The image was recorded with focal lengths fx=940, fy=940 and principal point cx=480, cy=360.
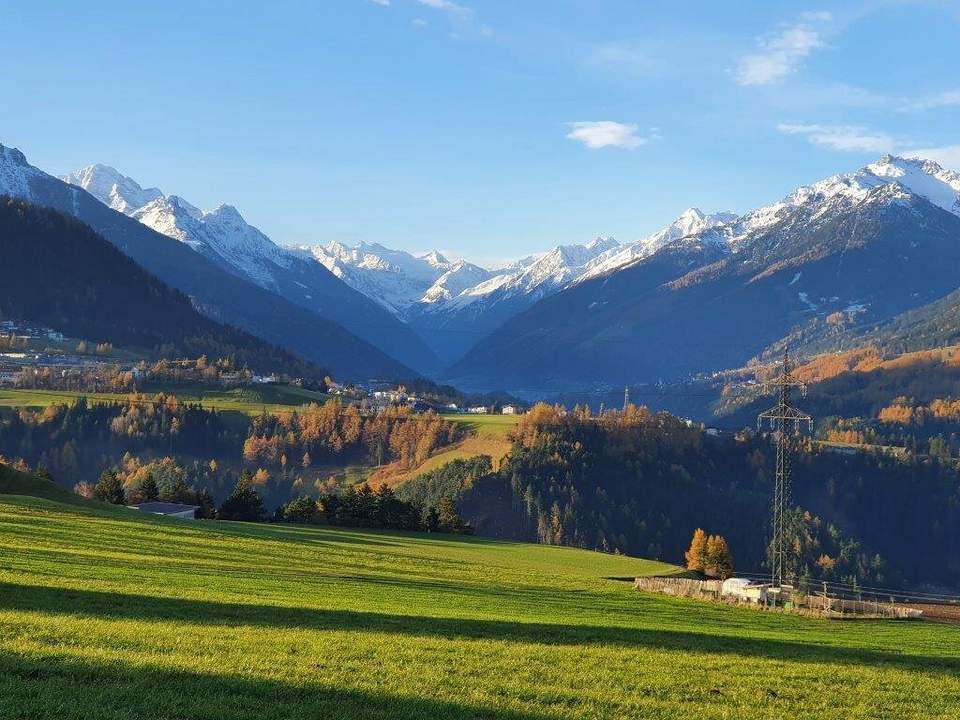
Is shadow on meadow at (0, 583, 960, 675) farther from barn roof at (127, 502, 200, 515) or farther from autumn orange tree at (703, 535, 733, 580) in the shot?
barn roof at (127, 502, 200, 515)

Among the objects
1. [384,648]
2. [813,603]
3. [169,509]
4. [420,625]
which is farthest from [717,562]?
[384,648]

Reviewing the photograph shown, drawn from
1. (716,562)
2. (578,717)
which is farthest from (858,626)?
(716,562)

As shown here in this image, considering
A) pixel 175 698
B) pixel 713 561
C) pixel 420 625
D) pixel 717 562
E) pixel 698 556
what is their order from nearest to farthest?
pixel 175 698 < pixel 420 625 < pixel 717 562 < pixel 713 561 < pixel 698 556

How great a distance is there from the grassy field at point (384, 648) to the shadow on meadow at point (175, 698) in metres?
0.06

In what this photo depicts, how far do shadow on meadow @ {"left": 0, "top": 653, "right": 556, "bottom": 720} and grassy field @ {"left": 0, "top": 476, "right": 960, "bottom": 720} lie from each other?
6cm

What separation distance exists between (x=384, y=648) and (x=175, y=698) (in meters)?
8.95

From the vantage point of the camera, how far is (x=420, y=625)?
33188 millimetres

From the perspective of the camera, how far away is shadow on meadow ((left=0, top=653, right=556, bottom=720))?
18.0m

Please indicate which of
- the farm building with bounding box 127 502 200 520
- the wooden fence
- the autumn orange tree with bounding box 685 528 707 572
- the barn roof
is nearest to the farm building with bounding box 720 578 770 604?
the wooden fence

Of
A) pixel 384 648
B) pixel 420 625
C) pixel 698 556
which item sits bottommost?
pixel 698 556

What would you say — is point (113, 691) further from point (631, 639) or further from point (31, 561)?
point (31, 561)

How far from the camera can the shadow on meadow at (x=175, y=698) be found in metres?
18.0

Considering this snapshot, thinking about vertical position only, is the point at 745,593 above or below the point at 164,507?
above

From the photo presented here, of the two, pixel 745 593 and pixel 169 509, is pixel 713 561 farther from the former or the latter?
pixel 169 509
